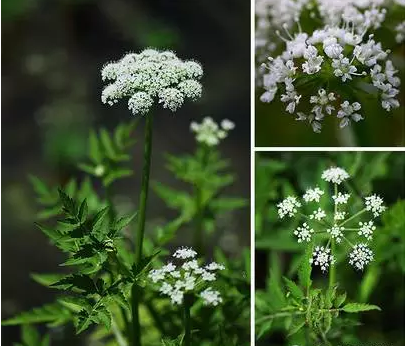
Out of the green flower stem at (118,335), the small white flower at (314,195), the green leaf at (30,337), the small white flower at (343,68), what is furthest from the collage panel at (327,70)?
the green leaf at (30,337)

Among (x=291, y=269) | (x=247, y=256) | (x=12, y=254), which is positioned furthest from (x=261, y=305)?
(x=12, y=254)

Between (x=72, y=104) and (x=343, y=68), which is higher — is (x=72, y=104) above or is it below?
above

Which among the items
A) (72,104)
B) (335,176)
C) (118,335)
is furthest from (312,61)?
(72,104)

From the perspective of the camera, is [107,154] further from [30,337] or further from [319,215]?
[319,215]

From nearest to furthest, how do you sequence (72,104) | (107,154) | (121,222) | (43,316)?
(121,222), (43,316), (107,154), (72,104)

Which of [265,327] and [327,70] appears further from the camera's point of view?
[265,327]

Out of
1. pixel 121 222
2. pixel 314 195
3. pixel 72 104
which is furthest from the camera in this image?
pixel 72 104

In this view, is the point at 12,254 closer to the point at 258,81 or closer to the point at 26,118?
the point at 26,118

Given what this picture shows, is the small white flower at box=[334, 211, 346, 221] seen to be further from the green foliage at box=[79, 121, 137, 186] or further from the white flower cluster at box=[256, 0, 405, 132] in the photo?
the green foliage at box=[79, 121, 137, 186]
